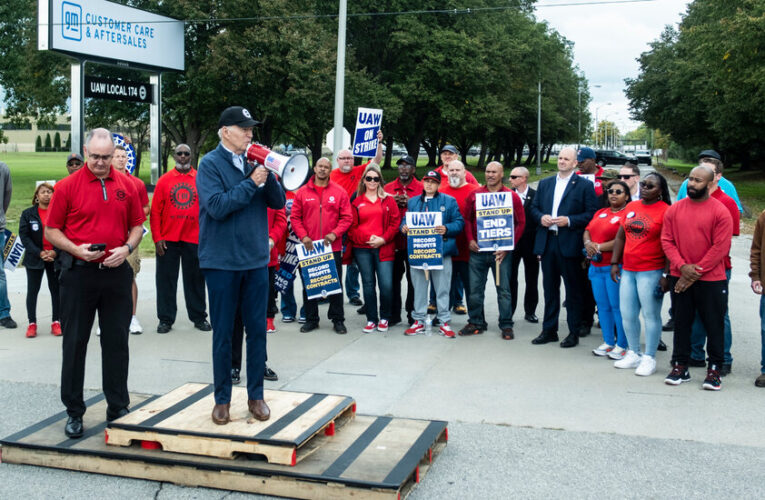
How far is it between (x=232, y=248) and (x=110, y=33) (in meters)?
18.0

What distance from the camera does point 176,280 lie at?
9.39 m

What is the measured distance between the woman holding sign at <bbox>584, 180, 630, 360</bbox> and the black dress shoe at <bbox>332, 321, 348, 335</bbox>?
2938 millimetres

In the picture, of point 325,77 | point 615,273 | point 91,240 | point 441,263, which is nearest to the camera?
point 91,240

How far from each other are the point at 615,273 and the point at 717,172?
1652 mm

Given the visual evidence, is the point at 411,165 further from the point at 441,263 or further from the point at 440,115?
the point at 440,115

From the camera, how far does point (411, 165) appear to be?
32.0 feet

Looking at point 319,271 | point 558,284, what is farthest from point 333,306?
point 558,284

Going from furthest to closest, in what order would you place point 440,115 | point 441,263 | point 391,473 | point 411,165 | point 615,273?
point 440,115
point 411,165
point 441,263
point 615,273
point 391,473

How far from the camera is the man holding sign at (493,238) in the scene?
8875 millimetres

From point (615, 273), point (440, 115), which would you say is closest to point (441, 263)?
point (615, 273)

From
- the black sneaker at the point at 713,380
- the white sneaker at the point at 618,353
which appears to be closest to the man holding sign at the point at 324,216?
the white sneaker at the point at 618,353

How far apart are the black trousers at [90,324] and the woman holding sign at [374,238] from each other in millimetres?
3992

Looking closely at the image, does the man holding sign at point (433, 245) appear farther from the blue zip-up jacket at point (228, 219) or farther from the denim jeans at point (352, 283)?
the blue zip-up jacket at point (228, 219)

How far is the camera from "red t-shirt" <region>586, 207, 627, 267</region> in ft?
26.2
